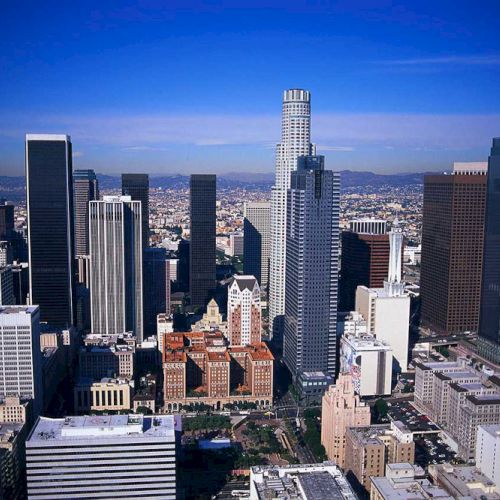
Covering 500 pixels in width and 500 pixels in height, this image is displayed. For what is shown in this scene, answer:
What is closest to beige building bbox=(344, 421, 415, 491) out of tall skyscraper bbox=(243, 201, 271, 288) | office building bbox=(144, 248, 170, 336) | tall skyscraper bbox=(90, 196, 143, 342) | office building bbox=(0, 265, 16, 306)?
tall skyscraper bbox=(90, 196, 143, 342)

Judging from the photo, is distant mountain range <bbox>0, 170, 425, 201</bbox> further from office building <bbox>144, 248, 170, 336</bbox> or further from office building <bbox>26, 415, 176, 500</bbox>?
office building <bbox>26, 415, 176, 500</bbox>

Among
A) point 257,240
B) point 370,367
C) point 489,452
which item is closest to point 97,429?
point 489,452

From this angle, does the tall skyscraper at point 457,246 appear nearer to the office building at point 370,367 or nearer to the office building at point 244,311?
the office building at point 370,367

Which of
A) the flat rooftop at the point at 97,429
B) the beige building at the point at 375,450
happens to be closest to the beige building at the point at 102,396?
the flat rooftop at the point at 97,429

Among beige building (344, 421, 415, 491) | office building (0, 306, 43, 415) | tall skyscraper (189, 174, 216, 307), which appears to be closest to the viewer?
beige building (344, 421, 415, 491)

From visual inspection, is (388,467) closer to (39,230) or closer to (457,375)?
(457,375)

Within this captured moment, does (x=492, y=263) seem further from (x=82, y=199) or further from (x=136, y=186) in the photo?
(x=82, y=199)
